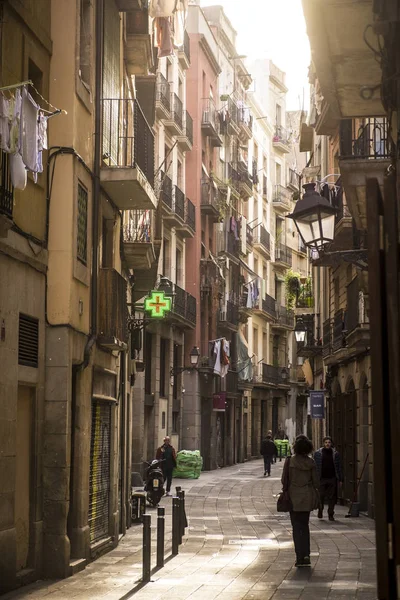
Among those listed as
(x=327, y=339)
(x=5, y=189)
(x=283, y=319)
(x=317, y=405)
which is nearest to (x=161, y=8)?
(x=5, y=189)

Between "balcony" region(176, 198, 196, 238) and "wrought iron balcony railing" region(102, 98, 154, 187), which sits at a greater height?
"balcony" region(176, 198, 196, 238)

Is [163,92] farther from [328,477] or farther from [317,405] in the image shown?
[328,477]

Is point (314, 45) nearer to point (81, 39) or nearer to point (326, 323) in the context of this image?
point (81, 39)

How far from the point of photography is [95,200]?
17156mm

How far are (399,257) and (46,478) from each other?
1064 centimetres

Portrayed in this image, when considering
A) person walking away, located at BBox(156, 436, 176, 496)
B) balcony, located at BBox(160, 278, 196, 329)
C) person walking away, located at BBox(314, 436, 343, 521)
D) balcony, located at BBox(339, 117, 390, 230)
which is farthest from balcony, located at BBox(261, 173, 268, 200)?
balcony, located at BBox(339, 117, 390, 230)

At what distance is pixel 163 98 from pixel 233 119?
1596 cm

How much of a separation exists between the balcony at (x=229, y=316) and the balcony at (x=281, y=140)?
21.0 metres

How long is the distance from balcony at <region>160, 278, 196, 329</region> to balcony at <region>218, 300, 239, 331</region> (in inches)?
275

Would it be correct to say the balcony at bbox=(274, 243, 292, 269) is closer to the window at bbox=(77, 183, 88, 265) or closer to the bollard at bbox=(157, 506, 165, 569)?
the window at bbox=(77, 183, 88, 265)

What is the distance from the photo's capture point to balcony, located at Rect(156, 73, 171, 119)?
40188 millimetres

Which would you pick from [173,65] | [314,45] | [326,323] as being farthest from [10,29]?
[173,65]

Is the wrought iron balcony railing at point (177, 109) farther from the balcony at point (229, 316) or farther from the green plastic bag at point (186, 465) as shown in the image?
the green plastic bag at point (186, 465)

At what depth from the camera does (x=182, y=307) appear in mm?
42781
